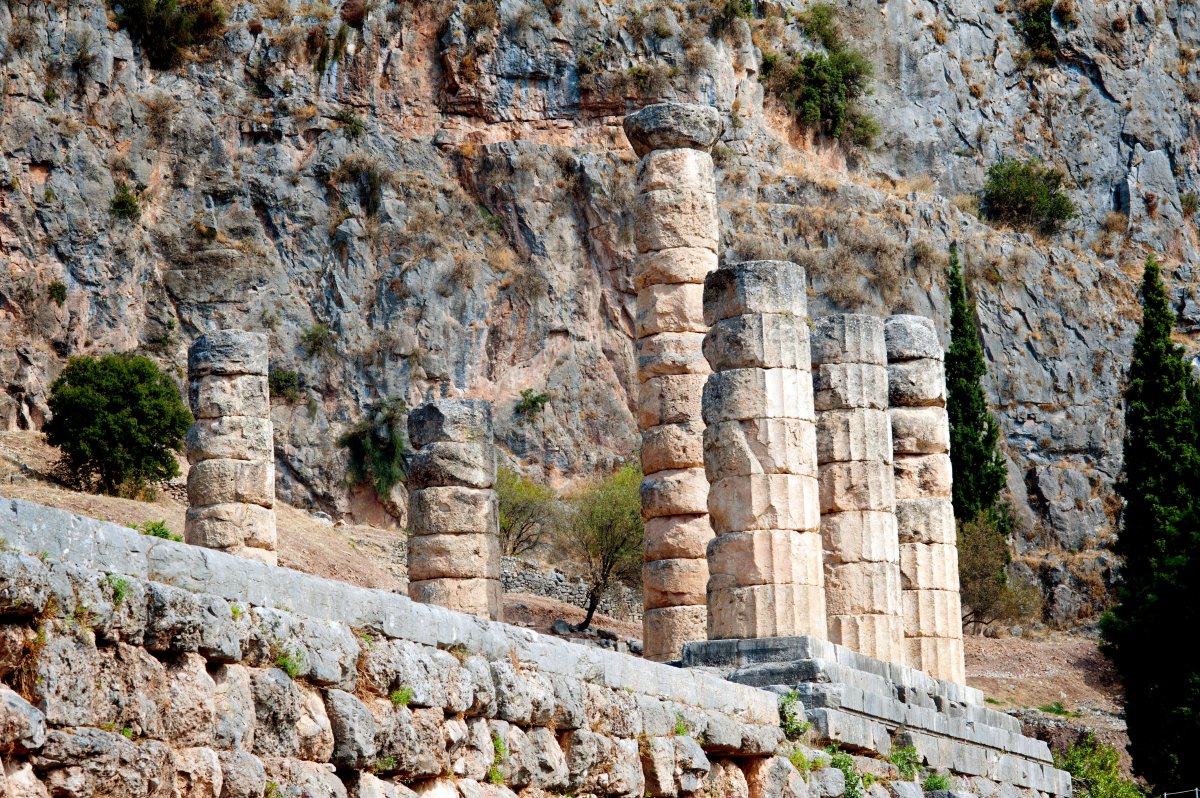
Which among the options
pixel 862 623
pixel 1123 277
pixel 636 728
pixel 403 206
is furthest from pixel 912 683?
pixel 1123 277

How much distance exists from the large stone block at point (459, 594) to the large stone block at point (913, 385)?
455 centimetres

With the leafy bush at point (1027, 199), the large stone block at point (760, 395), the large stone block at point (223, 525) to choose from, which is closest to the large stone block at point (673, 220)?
the large stone block at point (760, 395)

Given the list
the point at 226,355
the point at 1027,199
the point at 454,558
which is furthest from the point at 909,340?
the point at 1027,199

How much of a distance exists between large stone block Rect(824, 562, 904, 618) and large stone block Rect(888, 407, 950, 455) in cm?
215

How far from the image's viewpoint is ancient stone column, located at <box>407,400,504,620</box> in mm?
19125

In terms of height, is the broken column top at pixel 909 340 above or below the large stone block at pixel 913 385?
above

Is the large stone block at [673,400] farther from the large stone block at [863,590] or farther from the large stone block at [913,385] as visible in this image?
the large stone block at [863,590]

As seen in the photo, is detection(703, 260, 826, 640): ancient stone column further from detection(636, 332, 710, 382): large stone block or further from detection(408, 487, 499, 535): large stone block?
detection(408, 487, 499, 535): large stone block

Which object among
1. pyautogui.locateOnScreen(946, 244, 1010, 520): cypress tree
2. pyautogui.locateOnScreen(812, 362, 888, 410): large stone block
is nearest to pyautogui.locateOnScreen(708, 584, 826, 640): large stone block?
pyautogui.locateOnScreen(812, 362, 888, 410): large stone block

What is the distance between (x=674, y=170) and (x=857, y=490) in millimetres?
4347

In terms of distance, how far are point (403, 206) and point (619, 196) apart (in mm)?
5359

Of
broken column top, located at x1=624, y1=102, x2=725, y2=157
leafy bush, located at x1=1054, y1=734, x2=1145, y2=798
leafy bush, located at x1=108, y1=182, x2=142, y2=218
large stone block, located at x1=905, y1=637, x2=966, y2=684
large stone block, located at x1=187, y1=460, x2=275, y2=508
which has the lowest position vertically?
leafy bush, located at x1=1054, y1=734, x2=1145, y2=798

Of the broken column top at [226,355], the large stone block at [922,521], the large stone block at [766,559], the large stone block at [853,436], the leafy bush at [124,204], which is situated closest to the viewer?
the large stone block at [766,559]

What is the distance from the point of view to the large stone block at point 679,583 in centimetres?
1795
